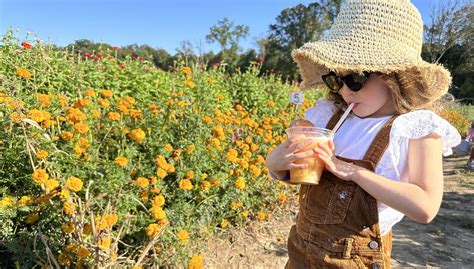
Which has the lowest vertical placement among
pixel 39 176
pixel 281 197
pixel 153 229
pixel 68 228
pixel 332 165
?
pixel 281 197

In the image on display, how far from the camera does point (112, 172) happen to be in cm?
197

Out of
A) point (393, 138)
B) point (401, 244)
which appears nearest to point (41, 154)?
point (393, 138)

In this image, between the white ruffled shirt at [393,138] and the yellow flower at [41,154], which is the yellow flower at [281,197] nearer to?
the yellow flower at [41,154]

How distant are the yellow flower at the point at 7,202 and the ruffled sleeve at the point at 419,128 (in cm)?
159

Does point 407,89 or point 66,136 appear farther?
point 66,136

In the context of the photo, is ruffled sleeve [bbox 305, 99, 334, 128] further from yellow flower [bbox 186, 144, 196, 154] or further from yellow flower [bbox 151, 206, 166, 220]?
yellow flower [bbox 186, 144, 196, 154]

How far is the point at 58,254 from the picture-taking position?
6.02 feet

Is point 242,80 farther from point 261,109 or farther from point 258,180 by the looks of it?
A: point 258,180

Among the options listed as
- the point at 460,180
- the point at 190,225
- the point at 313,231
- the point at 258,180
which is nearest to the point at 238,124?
the point at 258,180

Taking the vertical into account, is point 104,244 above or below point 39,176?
below

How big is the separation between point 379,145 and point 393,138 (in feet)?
0.17

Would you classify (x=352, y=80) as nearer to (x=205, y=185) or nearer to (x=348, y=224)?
(x=348, y=224)

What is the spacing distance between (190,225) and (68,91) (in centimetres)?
156

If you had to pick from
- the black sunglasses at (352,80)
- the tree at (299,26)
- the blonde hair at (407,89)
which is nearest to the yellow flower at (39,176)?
the black sunglasses at (352,80)
